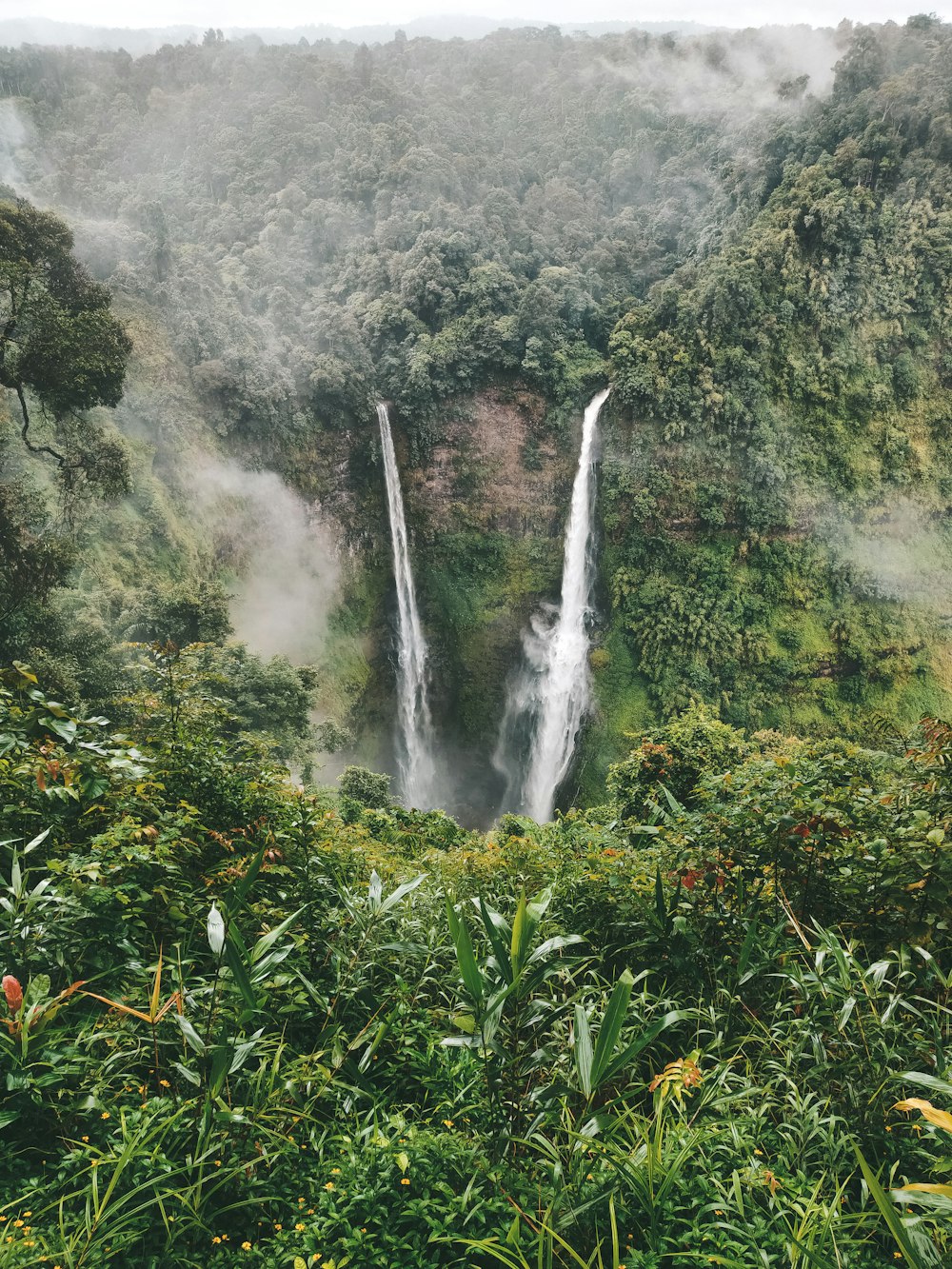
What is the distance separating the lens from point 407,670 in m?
20.0

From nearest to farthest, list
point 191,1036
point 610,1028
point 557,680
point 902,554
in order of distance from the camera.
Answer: point 610,1028 → point 191,1036 → point 902,554 → point 557,680

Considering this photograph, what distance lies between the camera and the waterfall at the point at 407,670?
19438 millimetres

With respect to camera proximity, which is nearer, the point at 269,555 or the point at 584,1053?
the point at 584,1053

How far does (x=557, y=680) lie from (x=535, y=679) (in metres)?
0.66

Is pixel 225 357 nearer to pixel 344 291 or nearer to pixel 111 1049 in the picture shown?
pixel 344 291

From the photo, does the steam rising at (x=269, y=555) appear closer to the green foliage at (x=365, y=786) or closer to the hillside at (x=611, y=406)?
the hillside at (x=611, y=406)

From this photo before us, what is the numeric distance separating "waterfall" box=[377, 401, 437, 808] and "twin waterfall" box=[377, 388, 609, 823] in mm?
27

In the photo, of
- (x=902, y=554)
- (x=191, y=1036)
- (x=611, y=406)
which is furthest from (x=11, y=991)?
(x=902, y=554)

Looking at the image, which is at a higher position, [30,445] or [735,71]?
[735,71]

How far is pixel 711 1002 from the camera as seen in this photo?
97.1 inches

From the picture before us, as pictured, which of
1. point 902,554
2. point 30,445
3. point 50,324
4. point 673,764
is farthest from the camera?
point 902,554

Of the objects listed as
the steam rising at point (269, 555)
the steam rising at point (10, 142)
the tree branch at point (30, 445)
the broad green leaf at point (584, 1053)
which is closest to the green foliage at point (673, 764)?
the broad green leaf at point (584, 1053)

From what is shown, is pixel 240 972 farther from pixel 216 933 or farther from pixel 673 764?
pixel 673 764

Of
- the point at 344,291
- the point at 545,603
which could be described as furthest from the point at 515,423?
the point at 344,291
